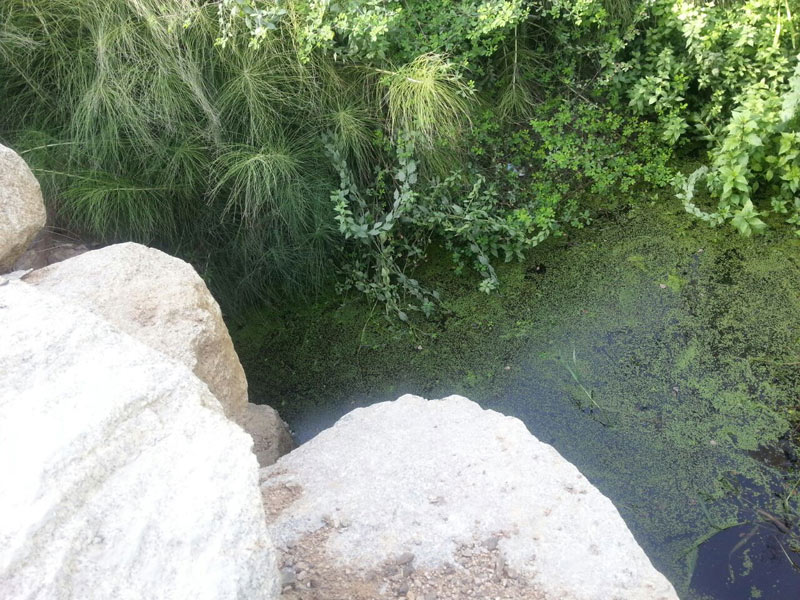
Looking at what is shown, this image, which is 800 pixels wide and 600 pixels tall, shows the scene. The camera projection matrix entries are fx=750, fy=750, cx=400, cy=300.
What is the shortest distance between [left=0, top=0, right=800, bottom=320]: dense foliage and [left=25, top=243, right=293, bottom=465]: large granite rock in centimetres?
74

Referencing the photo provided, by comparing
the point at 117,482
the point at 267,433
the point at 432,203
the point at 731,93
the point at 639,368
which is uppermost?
the point at 731,93

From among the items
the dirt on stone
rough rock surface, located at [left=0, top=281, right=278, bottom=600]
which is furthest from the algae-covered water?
rough rock surface, located at [left=0, top=281, right=278, bottom=600]

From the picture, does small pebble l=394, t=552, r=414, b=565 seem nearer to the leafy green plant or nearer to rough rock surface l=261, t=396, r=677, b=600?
rough rock surface l=261, t=396, r=677, b=600

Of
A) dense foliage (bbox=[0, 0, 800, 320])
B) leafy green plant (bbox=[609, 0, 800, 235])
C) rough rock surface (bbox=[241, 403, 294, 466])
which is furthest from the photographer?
leafy green plant (bbox=[609, 0, 800, 235])

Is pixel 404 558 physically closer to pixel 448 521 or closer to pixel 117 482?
pixel 448 521

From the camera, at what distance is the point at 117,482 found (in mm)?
1132

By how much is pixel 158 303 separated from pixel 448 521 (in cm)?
86

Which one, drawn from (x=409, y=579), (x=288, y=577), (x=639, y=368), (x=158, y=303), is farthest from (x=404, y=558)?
(x=639, y=368)

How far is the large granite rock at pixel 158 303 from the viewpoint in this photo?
5.77 feet

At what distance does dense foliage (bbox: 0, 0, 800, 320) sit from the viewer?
103 inches

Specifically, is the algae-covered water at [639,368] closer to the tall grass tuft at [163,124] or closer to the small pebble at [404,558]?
the tall grass tuft at [163,124]

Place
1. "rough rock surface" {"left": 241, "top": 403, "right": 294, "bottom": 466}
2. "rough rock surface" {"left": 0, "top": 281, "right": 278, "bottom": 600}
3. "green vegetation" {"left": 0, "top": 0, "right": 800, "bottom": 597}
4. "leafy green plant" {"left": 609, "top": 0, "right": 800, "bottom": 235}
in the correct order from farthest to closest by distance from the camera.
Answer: "leafy green plant" {"left": 609, "top": 0, "right": 800, "bottom": 235} → "green vegetation" {"left": 0, "top": 0, "right": 800, "bottom": 597} → "rough rock surface" {"left": 241, "top": 403, "right": 294, "bottom": 466} → "rough rock surface" {"left": 0, "top": 281, "right": 278, "bottom": 600}

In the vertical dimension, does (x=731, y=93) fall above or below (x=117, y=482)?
above

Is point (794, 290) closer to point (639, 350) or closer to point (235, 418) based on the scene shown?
point (639, 350)
